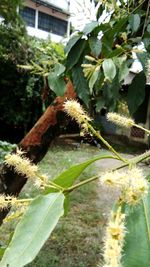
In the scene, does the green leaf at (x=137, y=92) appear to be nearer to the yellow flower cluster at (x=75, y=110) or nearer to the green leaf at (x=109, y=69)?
the green leaf at (x=109, y=69)

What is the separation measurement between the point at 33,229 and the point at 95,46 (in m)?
0.88

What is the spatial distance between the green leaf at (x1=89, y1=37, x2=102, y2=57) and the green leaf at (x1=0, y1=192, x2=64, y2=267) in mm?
795

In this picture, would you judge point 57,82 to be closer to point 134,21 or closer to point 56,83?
point 56,83

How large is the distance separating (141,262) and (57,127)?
153 centimetres

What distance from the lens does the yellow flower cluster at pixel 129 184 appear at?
0.35 meters

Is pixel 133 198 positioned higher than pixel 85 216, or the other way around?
pixel 85 216

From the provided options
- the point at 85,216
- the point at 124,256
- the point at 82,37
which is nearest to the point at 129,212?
the point at 124,256

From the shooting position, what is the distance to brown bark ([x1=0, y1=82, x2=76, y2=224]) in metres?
1.89

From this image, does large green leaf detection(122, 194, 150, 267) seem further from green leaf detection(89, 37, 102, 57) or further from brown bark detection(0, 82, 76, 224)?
brown bark detection(0, 82, 76, 224)

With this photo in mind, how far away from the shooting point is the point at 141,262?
41 cm

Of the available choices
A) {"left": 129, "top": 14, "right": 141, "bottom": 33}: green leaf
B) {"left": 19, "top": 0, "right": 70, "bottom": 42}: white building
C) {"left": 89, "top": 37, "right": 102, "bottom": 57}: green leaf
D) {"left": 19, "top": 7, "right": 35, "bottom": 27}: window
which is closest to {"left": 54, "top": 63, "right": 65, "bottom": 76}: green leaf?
{"left": 89, "top": 37, "right": 102, "bottom": 57}: green leaf

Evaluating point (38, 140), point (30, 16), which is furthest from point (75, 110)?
point (30, 16)

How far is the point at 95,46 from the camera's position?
124 centimetres

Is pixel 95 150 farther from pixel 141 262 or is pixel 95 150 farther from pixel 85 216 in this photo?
pixel 141 262
